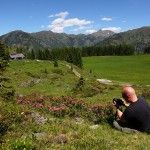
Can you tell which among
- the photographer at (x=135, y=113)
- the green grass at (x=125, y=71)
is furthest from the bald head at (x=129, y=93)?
the green grass at (x=125, y=71)

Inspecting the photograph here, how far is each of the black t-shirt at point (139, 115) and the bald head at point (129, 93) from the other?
0.21 metres

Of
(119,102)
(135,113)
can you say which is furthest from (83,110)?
(135,113)

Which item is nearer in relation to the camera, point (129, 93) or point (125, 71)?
point (129, 93)

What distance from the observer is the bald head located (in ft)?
35.7

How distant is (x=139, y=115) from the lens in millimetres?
11055

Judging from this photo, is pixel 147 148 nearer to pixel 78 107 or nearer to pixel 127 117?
A: pixel 127 117

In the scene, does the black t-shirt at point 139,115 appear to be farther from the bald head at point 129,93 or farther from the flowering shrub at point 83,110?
the flowering shrub at point 83,110

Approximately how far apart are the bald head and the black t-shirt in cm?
21

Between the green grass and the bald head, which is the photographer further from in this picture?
the green grass

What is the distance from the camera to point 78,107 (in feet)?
52.1

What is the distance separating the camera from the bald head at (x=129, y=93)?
10.9m

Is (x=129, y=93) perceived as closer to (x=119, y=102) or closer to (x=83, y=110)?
(x=119, y=102)

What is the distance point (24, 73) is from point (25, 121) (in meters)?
52.0

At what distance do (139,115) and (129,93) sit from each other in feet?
3.25
